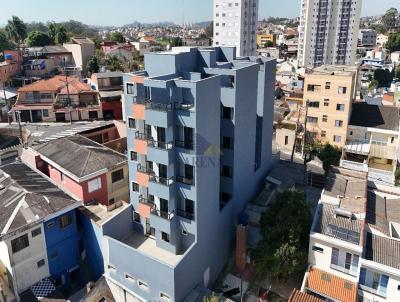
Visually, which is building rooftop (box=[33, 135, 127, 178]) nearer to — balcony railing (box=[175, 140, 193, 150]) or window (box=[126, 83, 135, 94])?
window (box=[126, 83, 135, 94])

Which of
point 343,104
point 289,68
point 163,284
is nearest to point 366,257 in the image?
point 163,284

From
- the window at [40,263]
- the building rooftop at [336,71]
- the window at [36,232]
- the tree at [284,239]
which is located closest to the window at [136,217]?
the window at [36,232]

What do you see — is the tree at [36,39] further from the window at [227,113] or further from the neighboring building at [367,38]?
the neighboring building at [367,38]

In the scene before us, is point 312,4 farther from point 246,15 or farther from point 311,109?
point 311,109

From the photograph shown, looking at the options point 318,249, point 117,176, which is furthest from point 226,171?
point 117,176

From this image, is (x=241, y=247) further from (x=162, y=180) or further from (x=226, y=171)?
(x=162, y=180)

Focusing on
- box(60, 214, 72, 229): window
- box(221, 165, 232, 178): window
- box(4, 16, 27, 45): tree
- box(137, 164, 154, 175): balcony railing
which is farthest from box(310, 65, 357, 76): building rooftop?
box(4, 16, 27, 45): tree
